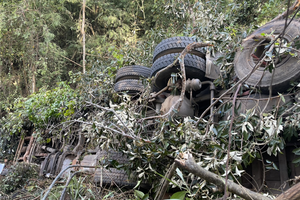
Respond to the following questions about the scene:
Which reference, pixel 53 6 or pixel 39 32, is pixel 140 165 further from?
pixel 53 6

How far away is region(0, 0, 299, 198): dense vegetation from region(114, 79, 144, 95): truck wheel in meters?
0.16

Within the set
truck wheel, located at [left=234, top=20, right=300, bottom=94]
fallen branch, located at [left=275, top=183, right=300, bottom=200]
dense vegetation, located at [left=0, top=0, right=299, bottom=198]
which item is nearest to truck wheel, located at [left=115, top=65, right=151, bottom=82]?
dense vegetation, located at [left=0, top=0, right=299, bottom=198]

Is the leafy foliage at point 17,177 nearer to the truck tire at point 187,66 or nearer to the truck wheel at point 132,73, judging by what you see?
the truck wheel at point 132,73

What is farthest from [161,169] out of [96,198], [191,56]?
[191,56]

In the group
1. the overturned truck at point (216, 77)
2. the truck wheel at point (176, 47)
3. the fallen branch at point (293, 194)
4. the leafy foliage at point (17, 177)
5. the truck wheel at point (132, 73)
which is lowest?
the leafy foliage at point (17, 177)

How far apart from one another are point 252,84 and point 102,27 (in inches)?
309

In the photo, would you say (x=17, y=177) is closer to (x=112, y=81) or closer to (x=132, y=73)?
(x=112, y=81)

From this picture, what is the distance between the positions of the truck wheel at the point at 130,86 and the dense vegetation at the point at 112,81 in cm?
16

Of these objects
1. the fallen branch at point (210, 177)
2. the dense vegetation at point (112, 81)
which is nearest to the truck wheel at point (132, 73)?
the dense vegetation at point (112, 81)

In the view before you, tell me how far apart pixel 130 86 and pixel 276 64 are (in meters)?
1.92

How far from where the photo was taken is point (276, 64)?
225cm

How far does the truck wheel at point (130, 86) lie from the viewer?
3.44 metres

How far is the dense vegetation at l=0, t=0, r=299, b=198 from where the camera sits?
2086mm

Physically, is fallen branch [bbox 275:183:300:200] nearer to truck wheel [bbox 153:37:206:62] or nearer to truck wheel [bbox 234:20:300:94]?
truck wheel [bbox 234:20:300:94]
